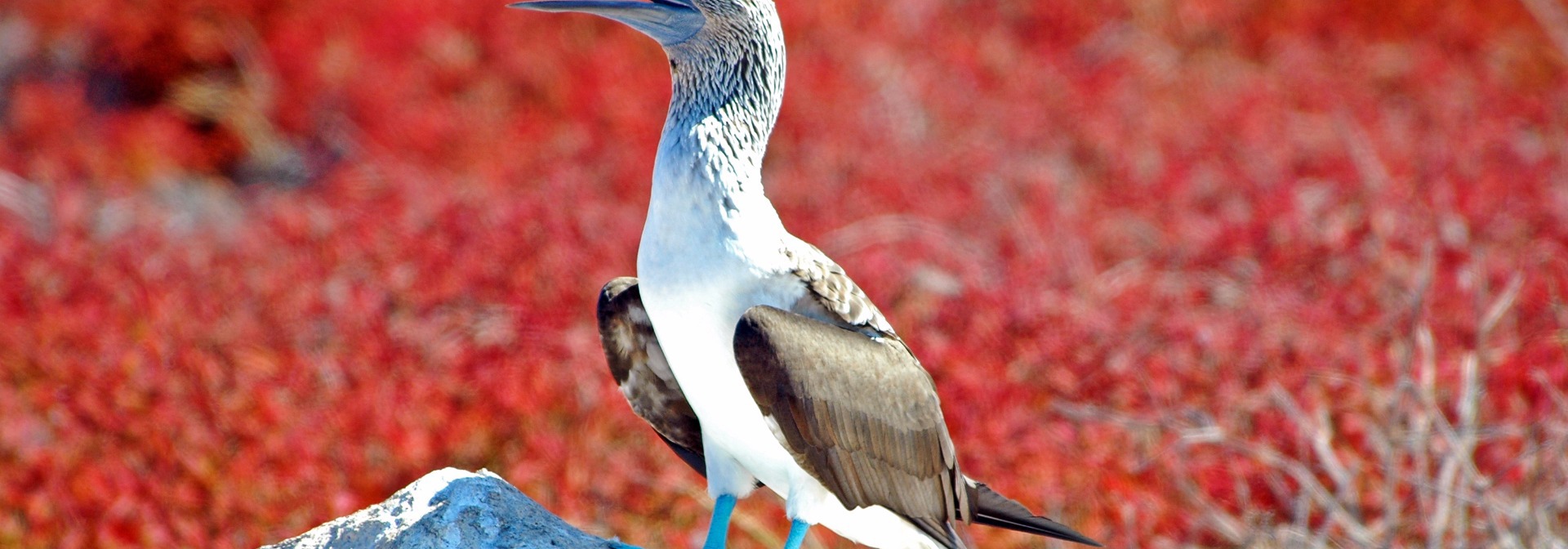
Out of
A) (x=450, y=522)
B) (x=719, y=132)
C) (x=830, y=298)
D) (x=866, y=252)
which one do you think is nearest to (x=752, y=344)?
(x=830, y=298)

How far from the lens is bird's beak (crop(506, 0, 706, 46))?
124 inches

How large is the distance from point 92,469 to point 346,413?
0.82 m

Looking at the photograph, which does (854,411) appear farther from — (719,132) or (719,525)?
(719,132)

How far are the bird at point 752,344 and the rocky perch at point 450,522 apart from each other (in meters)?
0.41

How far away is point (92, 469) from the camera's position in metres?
4.71

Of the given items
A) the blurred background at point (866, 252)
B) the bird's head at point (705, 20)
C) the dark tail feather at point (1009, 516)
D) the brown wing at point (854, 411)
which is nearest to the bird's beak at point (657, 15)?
the bird's head at point (705, 20)

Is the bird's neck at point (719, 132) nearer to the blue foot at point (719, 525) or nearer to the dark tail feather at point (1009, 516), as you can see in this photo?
the blue foot at point (719, 525)

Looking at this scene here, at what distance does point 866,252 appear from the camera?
6324 mm

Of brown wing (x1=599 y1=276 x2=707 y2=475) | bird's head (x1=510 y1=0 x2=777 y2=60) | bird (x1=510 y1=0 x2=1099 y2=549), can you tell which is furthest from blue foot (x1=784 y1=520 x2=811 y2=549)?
bird's head (x1=510 y1=0 x2=777 y2=60)

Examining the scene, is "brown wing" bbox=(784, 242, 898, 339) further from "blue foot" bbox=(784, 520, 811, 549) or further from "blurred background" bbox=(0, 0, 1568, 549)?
"blurred background" bbox=(0, 0, 1568, 549)

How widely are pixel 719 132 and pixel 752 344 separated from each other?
52 centimetres

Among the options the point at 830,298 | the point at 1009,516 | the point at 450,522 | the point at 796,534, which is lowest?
the point at 1009,516

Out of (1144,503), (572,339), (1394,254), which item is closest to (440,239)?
(572,339)

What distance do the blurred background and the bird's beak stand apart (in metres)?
1.75
